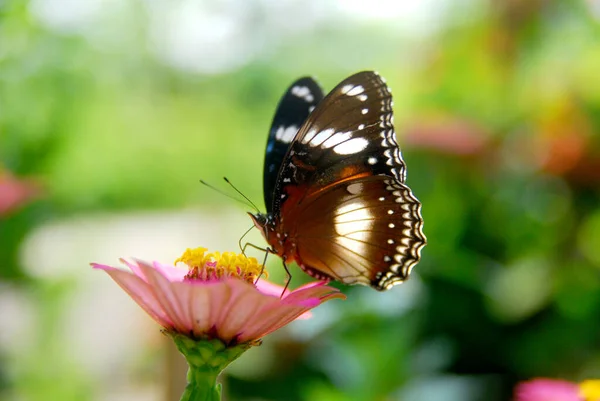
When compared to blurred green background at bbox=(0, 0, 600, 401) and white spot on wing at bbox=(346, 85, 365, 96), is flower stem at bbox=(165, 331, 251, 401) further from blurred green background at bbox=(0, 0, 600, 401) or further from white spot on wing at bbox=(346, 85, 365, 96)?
blurred green background at bbox=(0, 0, 600, 401)

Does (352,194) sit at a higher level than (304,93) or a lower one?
lower

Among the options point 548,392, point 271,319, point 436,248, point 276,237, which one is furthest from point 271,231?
point 436,248

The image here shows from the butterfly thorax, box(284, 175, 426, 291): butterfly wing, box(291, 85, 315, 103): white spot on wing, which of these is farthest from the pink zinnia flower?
box(291, 85, 315, 103): white spot on wing

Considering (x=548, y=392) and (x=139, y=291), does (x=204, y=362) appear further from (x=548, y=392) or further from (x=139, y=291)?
(x=548, y=392)

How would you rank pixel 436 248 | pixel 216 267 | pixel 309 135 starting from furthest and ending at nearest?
pixel 436 248 → pixel 309 135 → pixel 216 267

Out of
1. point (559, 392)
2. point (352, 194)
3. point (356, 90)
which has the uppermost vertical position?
point (356, 90)

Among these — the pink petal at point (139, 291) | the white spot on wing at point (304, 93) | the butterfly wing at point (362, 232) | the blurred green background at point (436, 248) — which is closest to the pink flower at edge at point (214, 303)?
the pink petal at point (139, 291)

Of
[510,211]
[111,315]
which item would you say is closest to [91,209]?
[111,315]
